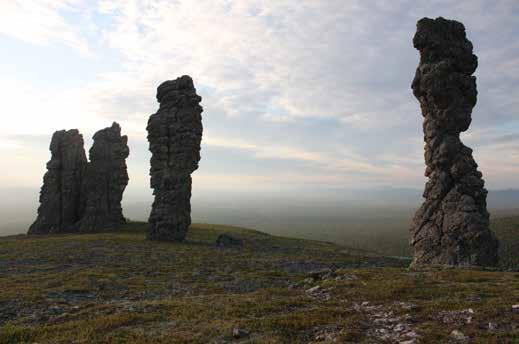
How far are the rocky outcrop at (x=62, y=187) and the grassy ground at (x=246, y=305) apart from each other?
51917 millimetres

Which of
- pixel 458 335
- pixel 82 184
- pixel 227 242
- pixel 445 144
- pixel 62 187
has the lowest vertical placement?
pixel 227 242

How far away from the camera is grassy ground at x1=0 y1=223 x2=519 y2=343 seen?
17750mm

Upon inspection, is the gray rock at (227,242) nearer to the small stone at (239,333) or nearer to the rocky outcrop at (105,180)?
the rocky outcrop at (105,180)

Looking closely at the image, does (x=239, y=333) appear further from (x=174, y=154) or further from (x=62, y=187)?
(x=62, y=187)

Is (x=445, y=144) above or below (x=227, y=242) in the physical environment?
above

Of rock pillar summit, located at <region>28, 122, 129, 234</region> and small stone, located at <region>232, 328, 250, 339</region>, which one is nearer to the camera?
small stone, located at <region>232, 328, 250, 339</region>

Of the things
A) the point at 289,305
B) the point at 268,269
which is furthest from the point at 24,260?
the point at 289,305

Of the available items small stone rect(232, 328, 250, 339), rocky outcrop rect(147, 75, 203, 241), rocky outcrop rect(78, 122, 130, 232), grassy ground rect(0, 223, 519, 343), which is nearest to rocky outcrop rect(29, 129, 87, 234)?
rocky outcrop rect(78, 122, 130, 232)

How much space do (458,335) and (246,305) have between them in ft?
38.7

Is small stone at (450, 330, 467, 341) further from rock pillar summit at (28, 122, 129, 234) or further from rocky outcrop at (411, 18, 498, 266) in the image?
rock pillar summit at (28, 122, 129, 234)

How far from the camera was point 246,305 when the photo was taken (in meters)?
23.6

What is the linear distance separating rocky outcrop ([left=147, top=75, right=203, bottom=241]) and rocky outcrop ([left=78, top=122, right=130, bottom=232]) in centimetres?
2200

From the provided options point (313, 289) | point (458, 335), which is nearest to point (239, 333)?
point (458, 335)

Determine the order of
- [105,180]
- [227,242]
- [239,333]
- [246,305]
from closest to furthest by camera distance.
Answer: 1. [239,333]
2. [246,305]
3. [227,242]
4. [105,180]
